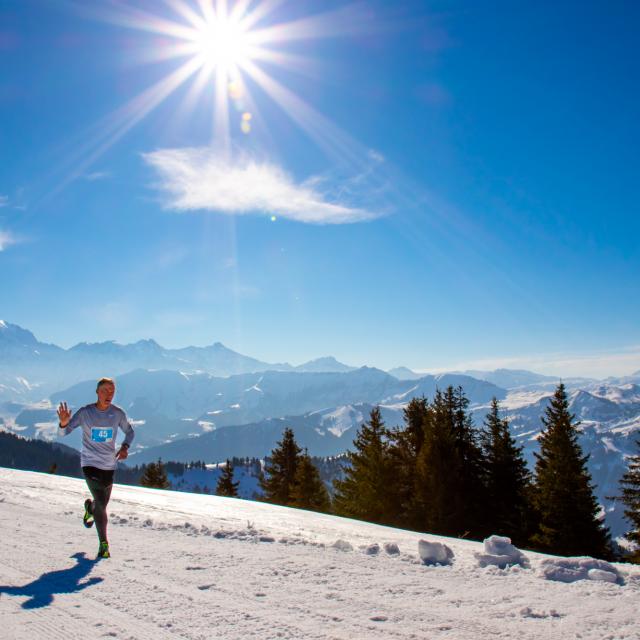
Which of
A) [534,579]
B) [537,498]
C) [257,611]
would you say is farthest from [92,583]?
[537,498]

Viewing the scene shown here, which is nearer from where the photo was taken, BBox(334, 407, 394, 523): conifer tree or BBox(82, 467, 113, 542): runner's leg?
BBox(82, 467, 113, 542): runner's leg

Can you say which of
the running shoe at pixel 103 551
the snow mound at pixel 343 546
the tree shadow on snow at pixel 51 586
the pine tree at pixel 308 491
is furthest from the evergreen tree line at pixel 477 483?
the tree shadow on snow at pixel 51 586

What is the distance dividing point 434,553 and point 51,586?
469 centimetres

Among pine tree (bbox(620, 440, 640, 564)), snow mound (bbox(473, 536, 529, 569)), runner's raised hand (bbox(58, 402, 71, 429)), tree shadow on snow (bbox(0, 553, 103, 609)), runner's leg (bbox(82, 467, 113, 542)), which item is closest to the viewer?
tree shadow on snow (bbox(0, 553, 103, 609))

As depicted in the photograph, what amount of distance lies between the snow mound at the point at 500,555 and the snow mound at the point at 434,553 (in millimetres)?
377

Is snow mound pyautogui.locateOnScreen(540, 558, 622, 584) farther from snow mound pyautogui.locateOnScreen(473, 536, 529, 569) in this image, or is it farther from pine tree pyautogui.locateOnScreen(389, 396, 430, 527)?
pine tree pyautogui.locateOnScreen(389, 396, 430, 527)

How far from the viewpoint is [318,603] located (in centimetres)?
478

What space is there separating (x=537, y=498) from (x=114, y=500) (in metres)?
21.6

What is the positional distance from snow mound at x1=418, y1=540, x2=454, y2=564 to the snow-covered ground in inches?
3.8

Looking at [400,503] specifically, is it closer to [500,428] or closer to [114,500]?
[500,428]

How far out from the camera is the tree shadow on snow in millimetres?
4820

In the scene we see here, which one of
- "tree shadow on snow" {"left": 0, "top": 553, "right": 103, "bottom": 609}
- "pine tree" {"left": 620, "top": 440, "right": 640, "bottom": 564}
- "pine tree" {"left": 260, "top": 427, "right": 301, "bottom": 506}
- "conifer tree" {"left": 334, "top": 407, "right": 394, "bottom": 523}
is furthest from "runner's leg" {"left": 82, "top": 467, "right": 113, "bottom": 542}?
"pine tree" {"left": 260, "top": 427, "right": 301, "bottom": 506}

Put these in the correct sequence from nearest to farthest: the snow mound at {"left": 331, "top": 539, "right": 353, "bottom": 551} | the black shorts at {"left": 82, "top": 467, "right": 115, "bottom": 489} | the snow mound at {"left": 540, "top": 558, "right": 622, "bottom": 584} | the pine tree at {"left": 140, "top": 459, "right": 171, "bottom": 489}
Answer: the snow mound at {"left": 540, "top": 558, "right": 622, "bottom": 584}, the black shorts at {"left": 82, "top": 467, "right": 115, "bottom": 489}, the snow mound at {"left": 331, "top": 539, "right": 353, "bottom": 551}, the pine tree at {"left": 140, "top": 459, "right": 171, "bottom": 489}

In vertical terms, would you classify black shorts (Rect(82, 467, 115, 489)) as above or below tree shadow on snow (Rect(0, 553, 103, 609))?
above
